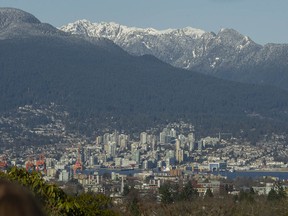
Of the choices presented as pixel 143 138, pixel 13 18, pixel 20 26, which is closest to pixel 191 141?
pixel 143 138

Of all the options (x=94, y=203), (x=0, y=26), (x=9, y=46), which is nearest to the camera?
(x=94, y=203)

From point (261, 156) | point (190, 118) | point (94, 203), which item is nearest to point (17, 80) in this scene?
point (190, 118)

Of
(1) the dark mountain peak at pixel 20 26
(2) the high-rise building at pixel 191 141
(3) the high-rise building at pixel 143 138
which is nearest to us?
(2) the high-rise building at pixel 191 141

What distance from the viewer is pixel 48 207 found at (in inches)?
378

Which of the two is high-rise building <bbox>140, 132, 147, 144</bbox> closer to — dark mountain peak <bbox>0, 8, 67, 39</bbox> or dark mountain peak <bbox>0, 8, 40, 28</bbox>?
dark mountain peak <bbox>0, 8, 67, 39</bbox>

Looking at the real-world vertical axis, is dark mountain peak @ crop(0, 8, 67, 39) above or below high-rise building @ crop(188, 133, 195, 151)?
above

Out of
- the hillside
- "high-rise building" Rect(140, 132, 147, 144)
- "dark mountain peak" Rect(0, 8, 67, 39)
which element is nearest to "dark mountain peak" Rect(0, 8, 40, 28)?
"dark mountain peak" Rect(0, 8, 67, 39)

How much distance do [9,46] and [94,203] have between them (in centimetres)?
13226

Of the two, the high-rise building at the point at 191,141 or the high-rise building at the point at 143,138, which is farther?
the high-rise building at the point at 143,138

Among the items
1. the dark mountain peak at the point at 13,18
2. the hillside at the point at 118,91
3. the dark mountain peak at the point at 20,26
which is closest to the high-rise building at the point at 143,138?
the hillside at the point at 118,91

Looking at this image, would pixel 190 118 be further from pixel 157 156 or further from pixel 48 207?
pixel 48 207

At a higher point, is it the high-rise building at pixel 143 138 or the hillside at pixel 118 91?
the hillside at pixel 118 91

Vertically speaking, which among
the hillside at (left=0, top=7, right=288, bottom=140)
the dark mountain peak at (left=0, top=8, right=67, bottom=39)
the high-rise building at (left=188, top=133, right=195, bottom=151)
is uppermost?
the dark mountain peak at (left=0, top=8, right=67, bottom=39)

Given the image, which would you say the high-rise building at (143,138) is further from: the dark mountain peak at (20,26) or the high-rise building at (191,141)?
the dark mountain peak at (20,26)
